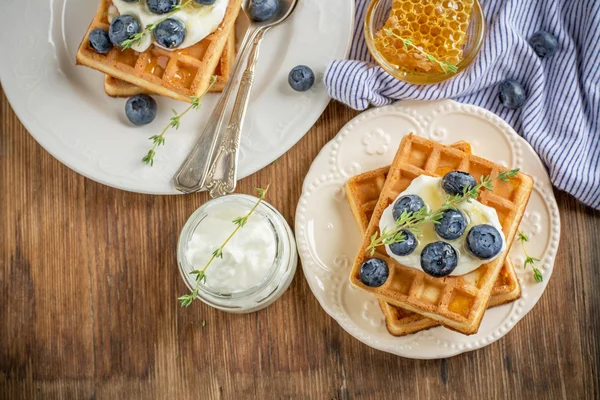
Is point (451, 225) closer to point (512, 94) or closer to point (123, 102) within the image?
point (512, 94)

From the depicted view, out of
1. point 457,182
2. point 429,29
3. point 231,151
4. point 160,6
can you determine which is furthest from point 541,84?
point 160,6

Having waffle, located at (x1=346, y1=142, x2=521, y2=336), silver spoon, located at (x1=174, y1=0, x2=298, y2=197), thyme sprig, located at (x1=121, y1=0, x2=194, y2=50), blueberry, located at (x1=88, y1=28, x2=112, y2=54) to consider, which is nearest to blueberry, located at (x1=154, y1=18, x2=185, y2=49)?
thyme sprig, located at (x1=121, y1=0, x2=194, y2=50)

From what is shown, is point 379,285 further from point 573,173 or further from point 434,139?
point 573,173

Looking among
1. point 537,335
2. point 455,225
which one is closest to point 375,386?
point 537,335

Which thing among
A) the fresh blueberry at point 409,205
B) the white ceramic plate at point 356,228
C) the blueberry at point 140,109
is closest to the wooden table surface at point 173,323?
the white ceramic plate at point 356,228

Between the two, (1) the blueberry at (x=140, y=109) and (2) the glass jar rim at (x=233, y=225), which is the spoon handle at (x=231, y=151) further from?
(1) the blueberry at (x=140, y=109)

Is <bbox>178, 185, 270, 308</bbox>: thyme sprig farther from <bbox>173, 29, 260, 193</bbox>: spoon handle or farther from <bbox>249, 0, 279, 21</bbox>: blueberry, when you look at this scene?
<bbox>249, 0, 279, 21</bbox>: blueberry
